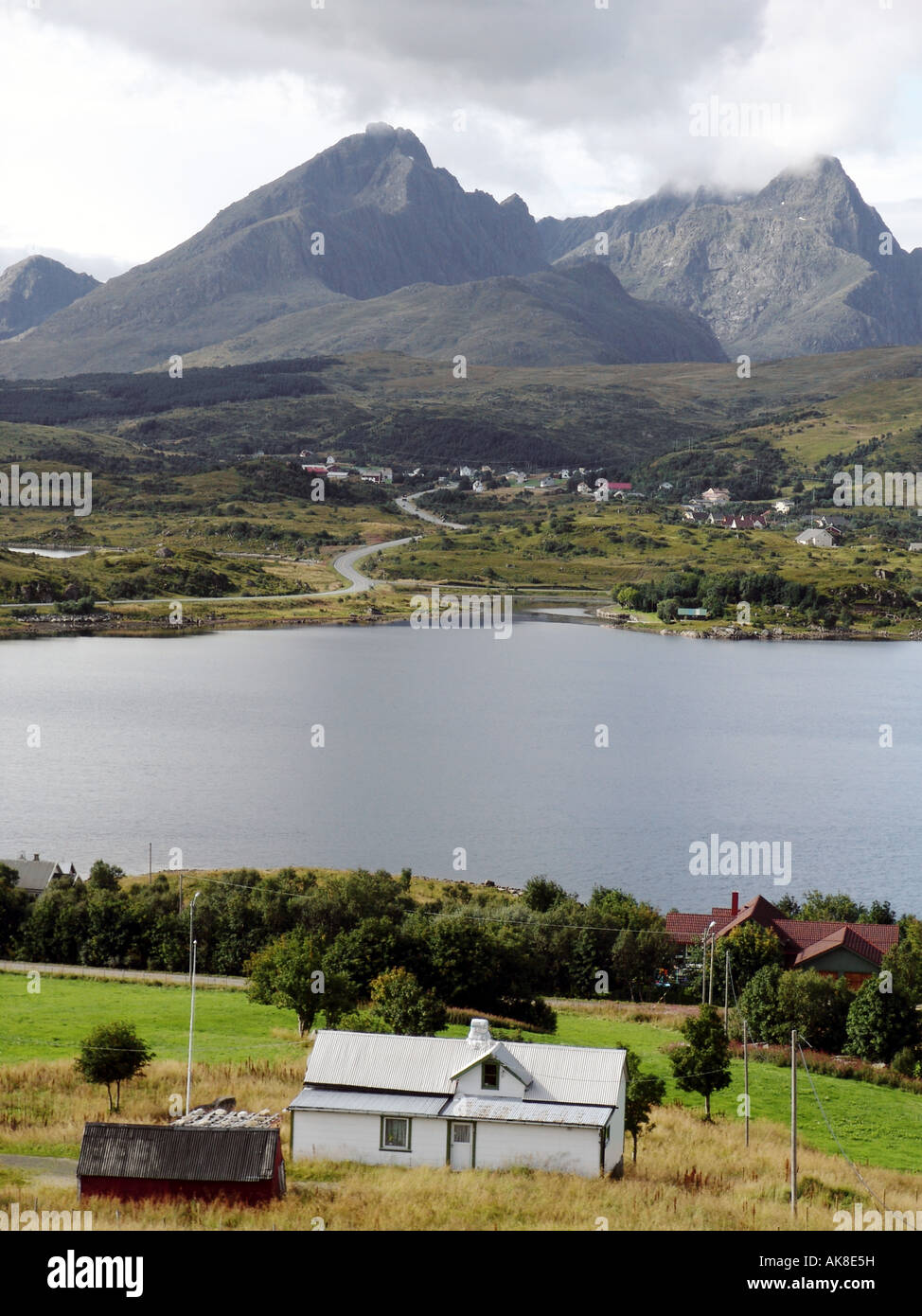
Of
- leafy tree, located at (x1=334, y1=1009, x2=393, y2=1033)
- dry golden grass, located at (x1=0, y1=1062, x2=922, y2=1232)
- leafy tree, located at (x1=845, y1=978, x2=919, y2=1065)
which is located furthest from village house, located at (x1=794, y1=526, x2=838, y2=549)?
dry golden grass, located at (x1=0, y1=1062, x2=922, y2=1232)

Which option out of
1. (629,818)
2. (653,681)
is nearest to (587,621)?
(653,681)

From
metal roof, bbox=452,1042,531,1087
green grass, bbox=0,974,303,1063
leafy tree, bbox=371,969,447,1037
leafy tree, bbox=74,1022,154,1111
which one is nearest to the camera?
metal roof, bbox=452,1042,531,1087

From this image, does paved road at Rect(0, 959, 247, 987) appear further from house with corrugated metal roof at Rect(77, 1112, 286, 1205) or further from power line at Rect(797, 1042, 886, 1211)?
house with corrugated metal roof at Rect(77, 1112, 286, 1205)

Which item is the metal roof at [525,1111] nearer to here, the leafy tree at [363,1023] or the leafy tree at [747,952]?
the leafy tree at [363,1023]

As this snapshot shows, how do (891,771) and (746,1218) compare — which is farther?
(891,771)

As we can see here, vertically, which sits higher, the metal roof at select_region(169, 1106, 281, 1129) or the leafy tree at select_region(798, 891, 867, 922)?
the metal roof at select_region(169, 1106, 281, 1129)

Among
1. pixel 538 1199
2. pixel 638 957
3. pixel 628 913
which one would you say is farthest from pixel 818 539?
pixel 538 1199

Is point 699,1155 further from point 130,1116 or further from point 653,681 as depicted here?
point 653,681

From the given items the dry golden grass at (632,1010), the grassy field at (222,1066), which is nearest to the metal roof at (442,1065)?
the grassy field at (222,1066)
